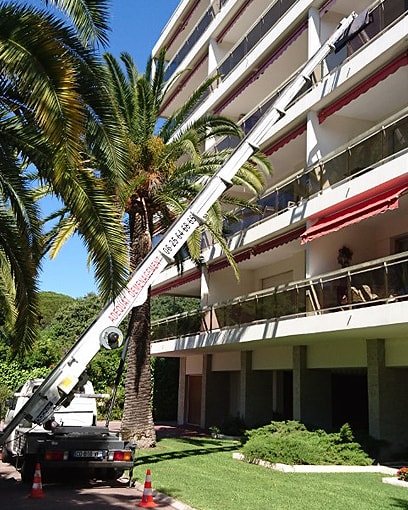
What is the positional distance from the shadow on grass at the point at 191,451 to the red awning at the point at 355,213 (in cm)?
666

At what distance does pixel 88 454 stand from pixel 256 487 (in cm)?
321

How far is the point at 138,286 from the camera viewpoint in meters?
11.4

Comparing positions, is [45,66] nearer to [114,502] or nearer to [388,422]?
[114,502]

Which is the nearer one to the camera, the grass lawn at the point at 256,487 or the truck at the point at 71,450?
the grass lawn at the point at 256,487

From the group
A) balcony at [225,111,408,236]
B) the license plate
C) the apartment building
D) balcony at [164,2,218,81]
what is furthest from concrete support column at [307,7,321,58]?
the license plate

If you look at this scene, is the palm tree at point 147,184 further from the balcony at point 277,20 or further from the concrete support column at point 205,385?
the concrete support column at point 205,385

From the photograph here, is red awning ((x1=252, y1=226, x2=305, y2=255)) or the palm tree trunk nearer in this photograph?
the palm tree trunk

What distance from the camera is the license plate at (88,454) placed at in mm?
11141

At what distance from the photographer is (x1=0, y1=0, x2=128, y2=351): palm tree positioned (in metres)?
7.36

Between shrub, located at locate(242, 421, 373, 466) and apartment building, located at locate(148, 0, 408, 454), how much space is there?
96 cm

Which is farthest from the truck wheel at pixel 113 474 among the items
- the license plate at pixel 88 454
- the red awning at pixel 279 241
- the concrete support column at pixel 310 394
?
the red awning at pixel 279 241

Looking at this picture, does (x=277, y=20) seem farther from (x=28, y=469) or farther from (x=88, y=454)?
(x=28, y=469)

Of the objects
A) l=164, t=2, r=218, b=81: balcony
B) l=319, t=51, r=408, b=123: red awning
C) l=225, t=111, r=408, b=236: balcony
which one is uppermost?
l=164, t=2, r=218, b=81: balcony

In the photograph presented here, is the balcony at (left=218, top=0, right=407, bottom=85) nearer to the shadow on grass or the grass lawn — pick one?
the grass lawn
